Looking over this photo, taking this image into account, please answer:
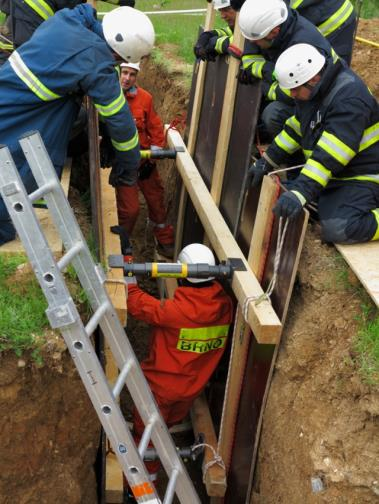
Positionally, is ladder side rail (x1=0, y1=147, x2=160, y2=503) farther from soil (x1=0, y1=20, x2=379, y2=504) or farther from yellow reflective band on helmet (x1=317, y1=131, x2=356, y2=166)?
yellow reflective band on helmet (x1=317, y1=131, x2=356, y2=166)

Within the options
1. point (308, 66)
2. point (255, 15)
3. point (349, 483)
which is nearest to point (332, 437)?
point (349, 483)

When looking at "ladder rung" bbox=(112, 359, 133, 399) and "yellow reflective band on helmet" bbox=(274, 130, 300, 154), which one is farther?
"yellow reflective band on helmet" bbox=(274, 130, 300, 154)

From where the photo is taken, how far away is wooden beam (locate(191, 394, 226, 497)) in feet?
16.8

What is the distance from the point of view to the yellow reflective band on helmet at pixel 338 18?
5.41 m

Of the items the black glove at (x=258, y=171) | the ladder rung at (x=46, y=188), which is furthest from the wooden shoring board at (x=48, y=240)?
the black glove at (x=258, y=171)

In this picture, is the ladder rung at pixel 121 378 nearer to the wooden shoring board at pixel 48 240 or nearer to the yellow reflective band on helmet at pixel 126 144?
the wooden shoring board at pixel 48 240

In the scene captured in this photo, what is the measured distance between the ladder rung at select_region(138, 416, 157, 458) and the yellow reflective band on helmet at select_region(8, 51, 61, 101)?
212 cm

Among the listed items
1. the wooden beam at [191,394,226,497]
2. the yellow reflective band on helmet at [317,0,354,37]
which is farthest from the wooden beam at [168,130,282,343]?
the yellow reflective band on helmet at [317,0,354,37]

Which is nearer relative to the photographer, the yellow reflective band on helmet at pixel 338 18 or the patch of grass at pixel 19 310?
the patch of grass at pixel 19 310

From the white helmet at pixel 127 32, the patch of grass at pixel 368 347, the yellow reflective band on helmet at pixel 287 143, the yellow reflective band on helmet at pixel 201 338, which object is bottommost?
the yellow reflective band on helmet at pixel 201 338

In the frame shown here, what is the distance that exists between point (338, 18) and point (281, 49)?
849mm

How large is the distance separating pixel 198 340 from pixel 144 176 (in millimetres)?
2946

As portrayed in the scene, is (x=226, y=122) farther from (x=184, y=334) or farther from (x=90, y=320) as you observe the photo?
(x=90, y=320)

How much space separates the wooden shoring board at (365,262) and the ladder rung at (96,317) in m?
1.55
